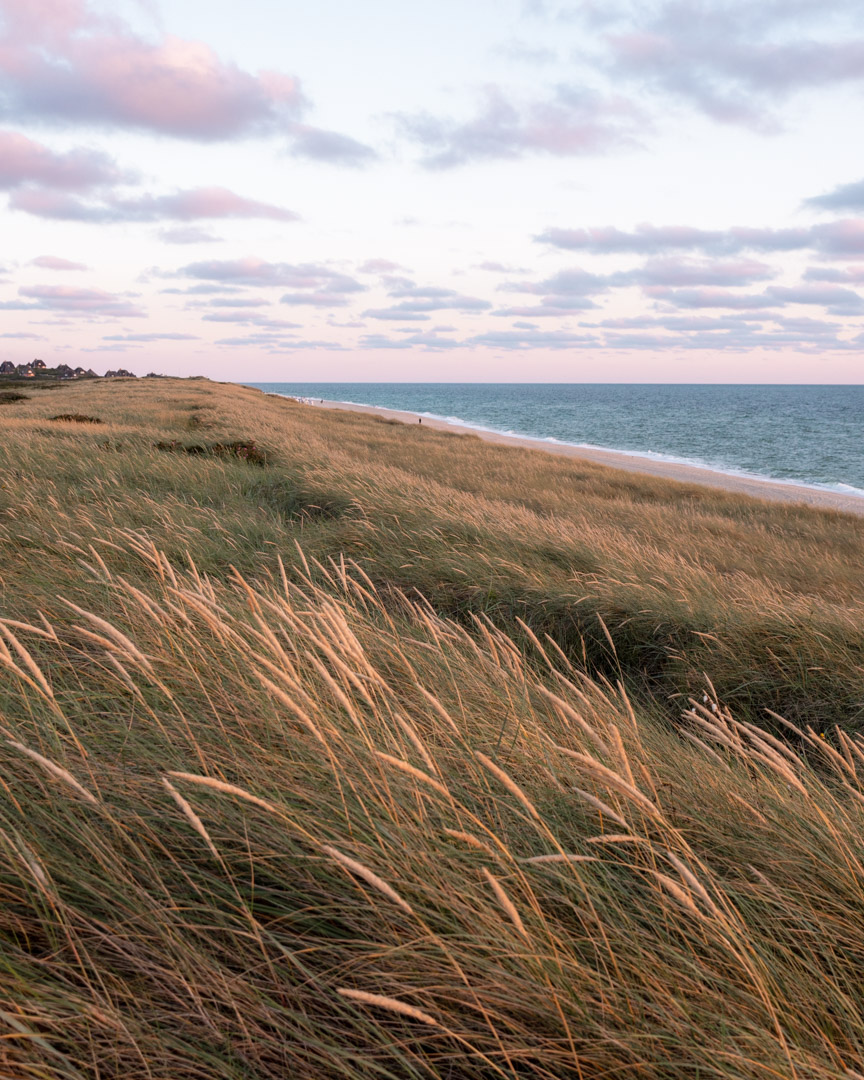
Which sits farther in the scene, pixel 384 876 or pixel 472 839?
pixel 384 876

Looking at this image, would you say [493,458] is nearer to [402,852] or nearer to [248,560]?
[248,560]

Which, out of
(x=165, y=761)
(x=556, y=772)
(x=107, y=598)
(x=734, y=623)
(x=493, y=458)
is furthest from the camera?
(x=493, y=458)

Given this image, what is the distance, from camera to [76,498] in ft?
24.0

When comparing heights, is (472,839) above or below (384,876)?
above

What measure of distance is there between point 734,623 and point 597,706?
8.95 feet

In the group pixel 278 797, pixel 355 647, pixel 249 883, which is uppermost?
pixel 355 647

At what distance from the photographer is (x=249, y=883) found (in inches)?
67.7

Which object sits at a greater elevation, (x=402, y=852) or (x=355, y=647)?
(x=355, y=647)

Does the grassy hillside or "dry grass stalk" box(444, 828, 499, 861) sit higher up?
"dry grass stalk" box(444, 828, 499, 861)

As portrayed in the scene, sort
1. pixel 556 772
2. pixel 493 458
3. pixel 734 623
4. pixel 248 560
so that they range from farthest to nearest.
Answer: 1. pixel 493 458
2. pixel 248 560
3. pixel 734 623
4. pixel 556 772

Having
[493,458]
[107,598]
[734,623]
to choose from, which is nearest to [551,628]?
[734,623]

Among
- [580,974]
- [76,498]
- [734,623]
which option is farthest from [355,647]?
[76,498]

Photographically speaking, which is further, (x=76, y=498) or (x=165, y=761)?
(x=76, y=498)

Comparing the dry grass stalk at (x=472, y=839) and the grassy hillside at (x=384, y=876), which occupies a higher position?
the dry grass stalk at (x=472, y=839)
